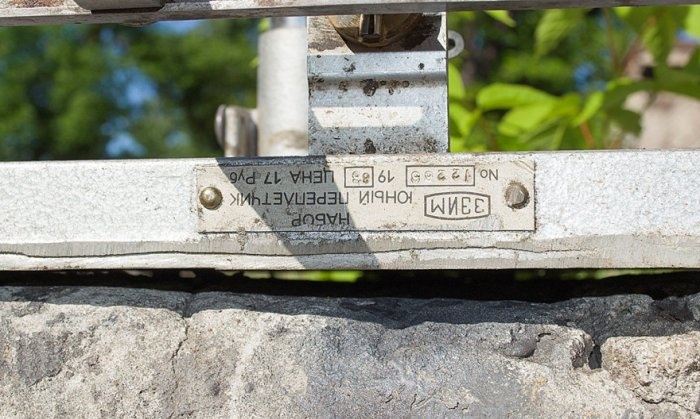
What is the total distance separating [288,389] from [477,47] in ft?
34.6

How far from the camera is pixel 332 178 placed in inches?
57.3

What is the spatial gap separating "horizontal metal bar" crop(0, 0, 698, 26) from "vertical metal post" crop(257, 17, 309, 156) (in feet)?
4.71

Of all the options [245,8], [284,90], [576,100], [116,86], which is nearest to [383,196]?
[245,8]

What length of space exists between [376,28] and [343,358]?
1.70 feet

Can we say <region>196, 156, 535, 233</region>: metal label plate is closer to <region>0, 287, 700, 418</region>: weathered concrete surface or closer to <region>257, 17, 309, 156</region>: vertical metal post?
<region>0, 287, 700, 418</region>: weathered concrete surface

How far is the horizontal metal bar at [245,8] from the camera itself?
4.28ft

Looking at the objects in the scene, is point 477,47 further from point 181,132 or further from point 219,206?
point 219,206

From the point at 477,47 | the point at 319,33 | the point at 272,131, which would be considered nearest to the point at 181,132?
the point at 477,47

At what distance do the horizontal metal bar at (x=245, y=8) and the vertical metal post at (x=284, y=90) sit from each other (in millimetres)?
1435

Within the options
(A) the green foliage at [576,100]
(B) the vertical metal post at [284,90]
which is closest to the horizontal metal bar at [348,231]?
(A) the green foliage at [576,100]

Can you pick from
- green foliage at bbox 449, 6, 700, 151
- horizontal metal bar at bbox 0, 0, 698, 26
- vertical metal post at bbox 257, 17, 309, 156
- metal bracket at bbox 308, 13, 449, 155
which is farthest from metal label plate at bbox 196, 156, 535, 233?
vertical metal post at bbox 257, 17, 309, 156

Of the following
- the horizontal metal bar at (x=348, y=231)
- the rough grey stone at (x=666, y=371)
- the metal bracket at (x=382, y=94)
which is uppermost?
the metal bracket at (x=382, y=94)

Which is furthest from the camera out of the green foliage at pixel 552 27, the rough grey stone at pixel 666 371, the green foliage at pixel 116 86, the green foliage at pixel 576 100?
the green foliage at pixel 116 86

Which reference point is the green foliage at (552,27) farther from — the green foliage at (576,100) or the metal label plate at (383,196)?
the metal label plate at (383,196)
